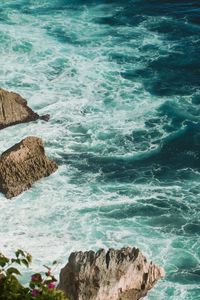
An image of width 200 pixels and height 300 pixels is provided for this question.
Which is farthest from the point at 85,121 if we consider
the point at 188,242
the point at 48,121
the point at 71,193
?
the point at 188,242

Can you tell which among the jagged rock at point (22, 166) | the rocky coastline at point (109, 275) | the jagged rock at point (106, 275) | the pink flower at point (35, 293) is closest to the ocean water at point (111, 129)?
the jagged rock at point (22, 166)

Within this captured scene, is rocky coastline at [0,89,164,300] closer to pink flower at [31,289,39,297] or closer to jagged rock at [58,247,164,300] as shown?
jagged rock at [58,247,164,300]

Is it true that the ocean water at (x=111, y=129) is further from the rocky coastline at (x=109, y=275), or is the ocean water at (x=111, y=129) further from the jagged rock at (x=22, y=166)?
the rocky coastline at (x=109, y=275)

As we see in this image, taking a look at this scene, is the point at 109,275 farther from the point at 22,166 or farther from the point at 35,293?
the point at 22,166

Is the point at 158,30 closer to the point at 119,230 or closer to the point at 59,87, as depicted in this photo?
the point at 59,87

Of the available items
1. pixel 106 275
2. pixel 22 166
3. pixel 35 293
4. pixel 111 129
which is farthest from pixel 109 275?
pixel 111 129

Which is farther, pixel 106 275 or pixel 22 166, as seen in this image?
pixel 22 166
